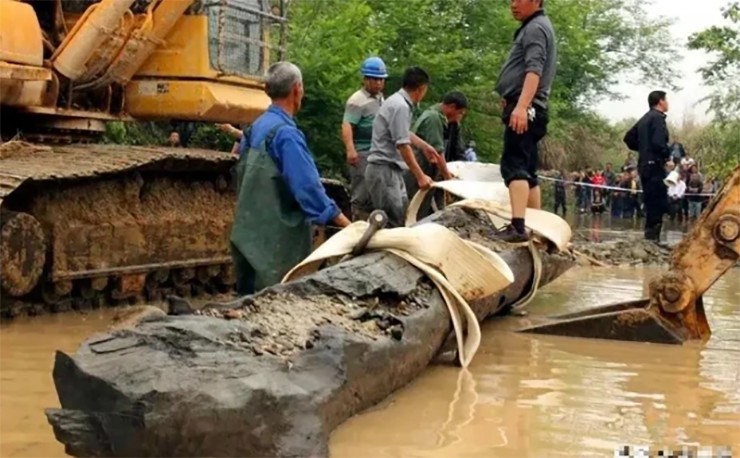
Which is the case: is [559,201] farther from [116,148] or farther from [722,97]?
[116,148]

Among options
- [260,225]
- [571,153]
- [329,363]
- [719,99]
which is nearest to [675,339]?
[260,225]

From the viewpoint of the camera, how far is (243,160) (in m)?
6.62

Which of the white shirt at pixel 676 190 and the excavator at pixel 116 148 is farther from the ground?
the excavator at pixel 116 148

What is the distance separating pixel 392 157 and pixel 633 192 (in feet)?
62.8

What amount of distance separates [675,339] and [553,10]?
77.4 ft

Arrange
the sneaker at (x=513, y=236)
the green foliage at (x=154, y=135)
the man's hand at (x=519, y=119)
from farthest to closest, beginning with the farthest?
the green foliage at (x=154, y=135) < the sneaker at (x=513, y=236) < the man's hand at (x=519, y=119)

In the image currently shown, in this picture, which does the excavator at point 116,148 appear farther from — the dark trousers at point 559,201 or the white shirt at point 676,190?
the dark trousers at point 559,201

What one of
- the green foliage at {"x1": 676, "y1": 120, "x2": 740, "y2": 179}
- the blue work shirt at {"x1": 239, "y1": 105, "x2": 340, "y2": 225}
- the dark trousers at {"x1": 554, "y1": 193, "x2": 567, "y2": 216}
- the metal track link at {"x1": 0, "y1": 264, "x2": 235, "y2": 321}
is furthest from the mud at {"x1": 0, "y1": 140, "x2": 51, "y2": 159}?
the green foliage at {"x1": 676, "y1": 120, "x2": 740, "y2": 179}

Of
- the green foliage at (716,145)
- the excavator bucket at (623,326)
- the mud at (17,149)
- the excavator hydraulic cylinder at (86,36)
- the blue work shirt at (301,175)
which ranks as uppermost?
the excavator hydraulic cylinder at (86,36)

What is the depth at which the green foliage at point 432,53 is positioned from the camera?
829 inches

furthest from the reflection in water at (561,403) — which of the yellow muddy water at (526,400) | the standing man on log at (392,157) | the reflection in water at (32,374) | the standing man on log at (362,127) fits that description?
the standing man on log at (362,127)

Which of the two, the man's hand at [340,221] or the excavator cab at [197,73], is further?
the excavator cab at [197,73]

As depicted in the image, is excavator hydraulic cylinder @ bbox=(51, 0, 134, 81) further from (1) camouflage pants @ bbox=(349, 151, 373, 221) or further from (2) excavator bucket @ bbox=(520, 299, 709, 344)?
(2) excavator bucket @ bbox=(520, 299, 709, 344)

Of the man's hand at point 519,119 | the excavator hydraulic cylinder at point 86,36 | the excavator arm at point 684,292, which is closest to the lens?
the excavator arm at point 684,292
